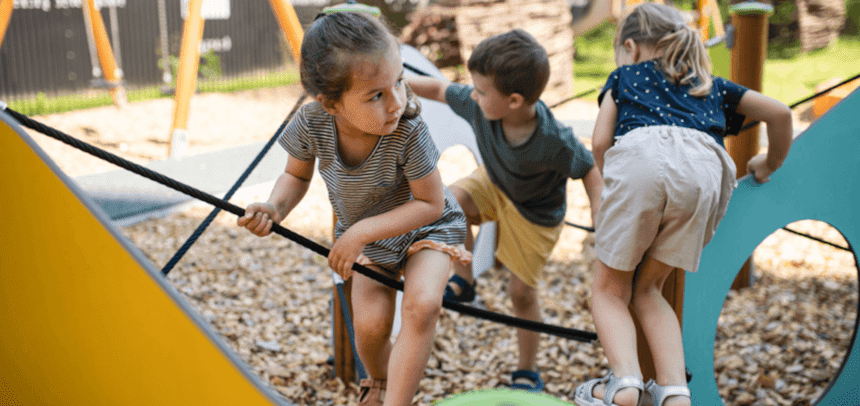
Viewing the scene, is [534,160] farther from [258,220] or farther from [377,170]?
[258,220]

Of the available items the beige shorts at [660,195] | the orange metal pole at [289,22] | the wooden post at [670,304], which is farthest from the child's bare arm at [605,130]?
the orange metal pole at [289,22]

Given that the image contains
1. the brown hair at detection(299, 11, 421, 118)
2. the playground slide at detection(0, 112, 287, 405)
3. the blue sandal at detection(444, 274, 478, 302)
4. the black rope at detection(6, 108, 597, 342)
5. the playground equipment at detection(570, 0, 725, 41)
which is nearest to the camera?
the playground slide at detection(0, 112, 287, 405)

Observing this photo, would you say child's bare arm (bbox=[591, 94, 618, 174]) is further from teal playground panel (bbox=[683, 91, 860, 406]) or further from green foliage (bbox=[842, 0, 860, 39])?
green foliage (bbox=[842, 0, 860, 39])

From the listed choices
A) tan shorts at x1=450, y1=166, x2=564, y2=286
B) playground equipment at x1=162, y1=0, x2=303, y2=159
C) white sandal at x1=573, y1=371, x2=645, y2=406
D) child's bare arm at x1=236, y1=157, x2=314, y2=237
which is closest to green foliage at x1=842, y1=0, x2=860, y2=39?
playground equipment at x1=162, y1=0, x2=303, y2=159

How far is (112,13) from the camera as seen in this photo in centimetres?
732

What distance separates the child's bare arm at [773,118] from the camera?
1.68 m

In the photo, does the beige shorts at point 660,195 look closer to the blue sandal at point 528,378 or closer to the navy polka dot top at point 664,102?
the navy polka dot top at point 664,102

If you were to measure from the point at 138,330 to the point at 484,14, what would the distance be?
21.3 ft

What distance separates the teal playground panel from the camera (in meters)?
1.91

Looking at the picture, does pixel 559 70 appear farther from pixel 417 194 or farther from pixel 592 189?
pixel 417 194

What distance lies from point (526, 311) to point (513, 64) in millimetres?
956

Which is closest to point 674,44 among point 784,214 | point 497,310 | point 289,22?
point 784,214

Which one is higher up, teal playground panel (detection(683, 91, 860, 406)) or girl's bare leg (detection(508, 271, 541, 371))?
teal playground panel (detection(683, 91, 860, 406))

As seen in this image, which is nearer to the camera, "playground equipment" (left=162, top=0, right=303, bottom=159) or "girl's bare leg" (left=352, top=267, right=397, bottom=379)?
"girl's bare leg" (left=352, top=267, right=397, bottom=379)
